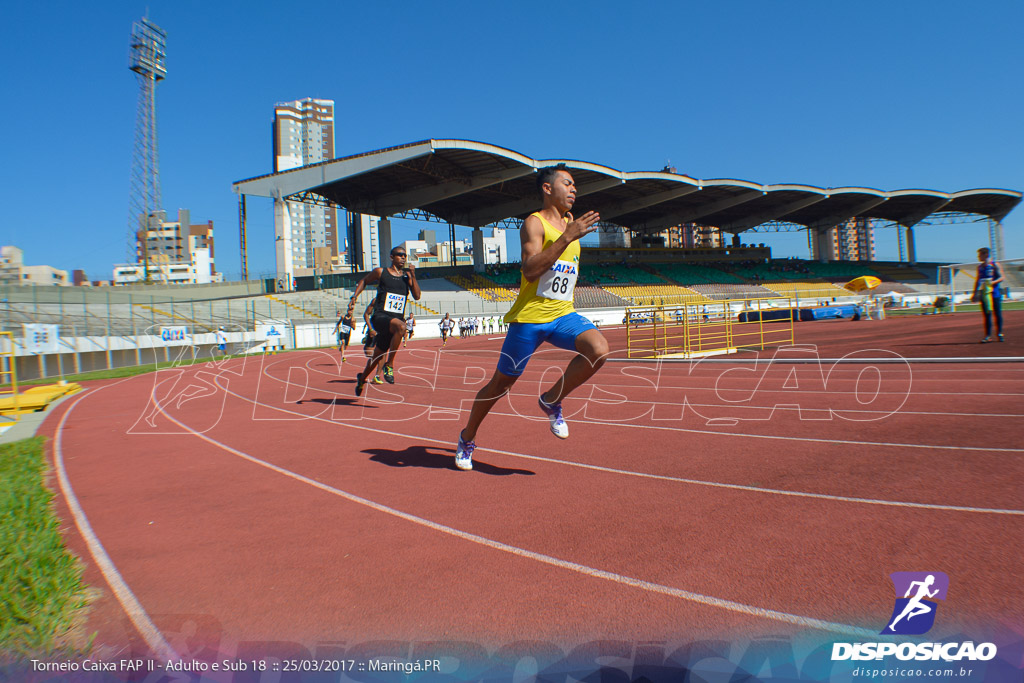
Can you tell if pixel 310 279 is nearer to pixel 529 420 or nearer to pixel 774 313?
pixel 774 313

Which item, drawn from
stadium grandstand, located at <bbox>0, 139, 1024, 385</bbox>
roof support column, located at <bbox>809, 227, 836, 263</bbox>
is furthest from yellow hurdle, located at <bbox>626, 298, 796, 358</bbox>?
roof support column, located at <bbox>809, 227, 836, 263</bbox>

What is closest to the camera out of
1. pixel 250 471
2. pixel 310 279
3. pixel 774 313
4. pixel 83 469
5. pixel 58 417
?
pixel 250 471

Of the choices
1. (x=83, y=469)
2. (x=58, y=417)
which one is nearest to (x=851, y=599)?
(x=83, y=469)

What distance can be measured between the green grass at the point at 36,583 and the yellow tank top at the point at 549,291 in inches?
107

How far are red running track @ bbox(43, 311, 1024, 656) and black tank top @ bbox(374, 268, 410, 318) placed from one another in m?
1.83

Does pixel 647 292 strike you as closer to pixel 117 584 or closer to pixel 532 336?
pixel 532 336

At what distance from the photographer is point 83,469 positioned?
492 centimetres

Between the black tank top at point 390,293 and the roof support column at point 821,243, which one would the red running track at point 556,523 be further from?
the roof support column at point 821,243

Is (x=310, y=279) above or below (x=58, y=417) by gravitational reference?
above

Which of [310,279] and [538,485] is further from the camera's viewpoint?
[310,279]

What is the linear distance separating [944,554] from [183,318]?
93.5 ft

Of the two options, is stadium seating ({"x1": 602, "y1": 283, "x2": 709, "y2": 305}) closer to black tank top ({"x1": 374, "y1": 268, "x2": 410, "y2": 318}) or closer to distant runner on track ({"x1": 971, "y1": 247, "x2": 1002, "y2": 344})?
distant runner on track ({"x1": 971, "y1": 247, "x2": 1002, "y2": 344})

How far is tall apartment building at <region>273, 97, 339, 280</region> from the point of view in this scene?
453ft

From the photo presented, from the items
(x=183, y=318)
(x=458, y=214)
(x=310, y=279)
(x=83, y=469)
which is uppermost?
(x=458, y=214)
